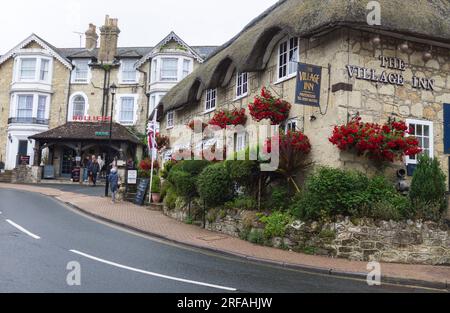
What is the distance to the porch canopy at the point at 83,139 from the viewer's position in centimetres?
3052

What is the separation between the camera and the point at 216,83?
1766 cm

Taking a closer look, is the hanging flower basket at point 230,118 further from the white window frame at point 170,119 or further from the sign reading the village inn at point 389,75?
the white window frame at point 170,119

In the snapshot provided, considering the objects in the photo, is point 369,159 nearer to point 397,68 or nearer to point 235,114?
point 397,68

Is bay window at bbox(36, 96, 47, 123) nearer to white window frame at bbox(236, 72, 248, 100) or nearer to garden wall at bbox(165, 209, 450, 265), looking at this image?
white window frame at bbox(236, 72, 248, 100)

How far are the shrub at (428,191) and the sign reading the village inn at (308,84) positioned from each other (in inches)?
125

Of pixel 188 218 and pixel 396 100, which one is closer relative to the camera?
pixel 396 100

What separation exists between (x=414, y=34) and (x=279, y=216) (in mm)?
6223

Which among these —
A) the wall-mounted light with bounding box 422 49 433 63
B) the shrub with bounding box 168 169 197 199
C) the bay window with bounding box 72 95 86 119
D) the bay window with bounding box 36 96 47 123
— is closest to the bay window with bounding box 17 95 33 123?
the bay window with bounding box 36 96 47 123

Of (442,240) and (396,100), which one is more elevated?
(396,100)

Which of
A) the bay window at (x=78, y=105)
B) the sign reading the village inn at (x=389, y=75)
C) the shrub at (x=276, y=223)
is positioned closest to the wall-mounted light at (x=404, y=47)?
the sign reading the village inn at (x=389, y=75)

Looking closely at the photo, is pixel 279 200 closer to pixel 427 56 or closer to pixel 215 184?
pixel 215 184

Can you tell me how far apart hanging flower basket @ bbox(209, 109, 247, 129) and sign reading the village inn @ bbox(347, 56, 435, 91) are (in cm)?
534

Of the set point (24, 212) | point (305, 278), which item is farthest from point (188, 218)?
point (305, 278)

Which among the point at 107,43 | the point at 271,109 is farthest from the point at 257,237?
the point at 107,43
